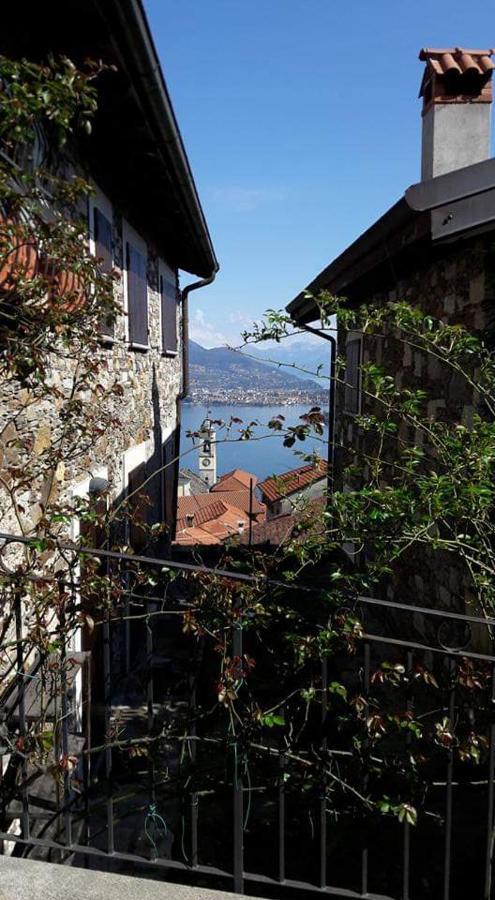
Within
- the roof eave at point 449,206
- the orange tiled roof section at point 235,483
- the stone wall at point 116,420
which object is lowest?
the orange tiled roof section at point 235,483

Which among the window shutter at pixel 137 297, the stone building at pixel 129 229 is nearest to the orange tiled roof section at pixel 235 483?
the stone building at pixel 129 229

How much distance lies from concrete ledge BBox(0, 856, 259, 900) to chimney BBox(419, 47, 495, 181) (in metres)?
5.74

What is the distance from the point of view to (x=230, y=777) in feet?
7.78

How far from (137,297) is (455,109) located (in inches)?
132

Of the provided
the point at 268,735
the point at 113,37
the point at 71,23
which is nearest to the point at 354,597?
the point at 268,735

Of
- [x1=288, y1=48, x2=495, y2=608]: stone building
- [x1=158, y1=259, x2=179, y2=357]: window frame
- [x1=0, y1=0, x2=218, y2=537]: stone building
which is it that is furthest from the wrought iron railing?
[x1=158, y1=259, x2=179, y2=357]: window frame

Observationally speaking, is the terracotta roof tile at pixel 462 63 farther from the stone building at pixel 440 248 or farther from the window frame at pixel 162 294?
the window frame at pixel 162 294

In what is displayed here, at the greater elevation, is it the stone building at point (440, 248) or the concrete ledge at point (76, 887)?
the stone building at point (440, 248)

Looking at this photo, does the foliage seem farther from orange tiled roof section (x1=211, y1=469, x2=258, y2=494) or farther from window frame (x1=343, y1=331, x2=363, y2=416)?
orange tiled roof section (x1=211, y1=469, x2=258, y2=494)

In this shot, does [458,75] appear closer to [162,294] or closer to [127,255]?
[127,255]

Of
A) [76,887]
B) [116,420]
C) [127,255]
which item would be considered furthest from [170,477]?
[76,887]

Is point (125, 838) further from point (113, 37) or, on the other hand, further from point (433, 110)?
point (433, 110)

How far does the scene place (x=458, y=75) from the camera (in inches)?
226

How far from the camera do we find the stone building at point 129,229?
3.01 meters
